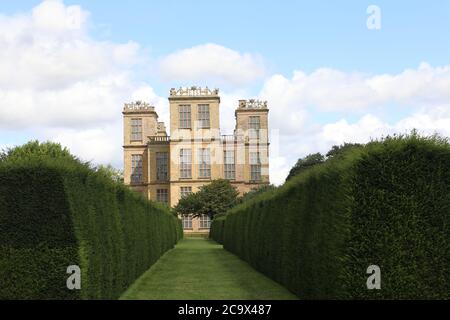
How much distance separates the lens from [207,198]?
56031 mm

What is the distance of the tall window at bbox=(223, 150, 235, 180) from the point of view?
64.8 meters

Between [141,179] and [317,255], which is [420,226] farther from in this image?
[141,179]

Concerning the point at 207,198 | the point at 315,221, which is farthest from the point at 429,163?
the point at 207,198

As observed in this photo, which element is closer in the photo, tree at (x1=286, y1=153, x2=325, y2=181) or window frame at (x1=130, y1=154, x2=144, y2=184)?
tree at (x1=286, y1=153, x2=325, y2=181)

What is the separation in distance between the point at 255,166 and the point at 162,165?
1091 centimetres

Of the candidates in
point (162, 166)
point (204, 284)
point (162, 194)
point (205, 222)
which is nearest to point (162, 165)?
point (162, 166)

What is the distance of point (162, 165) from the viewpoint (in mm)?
66375

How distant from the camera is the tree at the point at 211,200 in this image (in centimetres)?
5575

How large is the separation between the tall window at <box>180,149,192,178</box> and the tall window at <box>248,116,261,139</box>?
27.2ft

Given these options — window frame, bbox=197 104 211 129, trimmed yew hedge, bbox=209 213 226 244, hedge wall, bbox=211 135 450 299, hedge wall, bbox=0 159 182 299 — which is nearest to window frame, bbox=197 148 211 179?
window frame, bbox=197 104 211 129

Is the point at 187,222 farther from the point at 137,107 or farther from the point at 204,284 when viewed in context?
the point at 204,284

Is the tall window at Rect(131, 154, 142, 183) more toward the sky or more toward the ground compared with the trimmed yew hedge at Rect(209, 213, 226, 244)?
more toward the sky

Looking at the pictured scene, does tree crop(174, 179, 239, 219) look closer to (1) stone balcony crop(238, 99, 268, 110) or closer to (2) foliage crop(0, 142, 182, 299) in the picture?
(1) stone balcony crop(238, 99, 268, 110)

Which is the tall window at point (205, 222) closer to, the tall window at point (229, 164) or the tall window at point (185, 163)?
the tall window at point (185, 163)
